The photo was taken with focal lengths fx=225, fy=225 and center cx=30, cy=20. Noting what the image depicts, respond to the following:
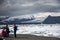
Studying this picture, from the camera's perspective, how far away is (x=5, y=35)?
27250 mm

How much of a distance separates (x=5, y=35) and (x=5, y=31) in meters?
0.57

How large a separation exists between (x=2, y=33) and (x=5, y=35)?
24.9 inches

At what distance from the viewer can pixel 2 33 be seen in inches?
1054

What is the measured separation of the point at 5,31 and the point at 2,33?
45cm

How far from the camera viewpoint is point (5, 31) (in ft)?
88.5
